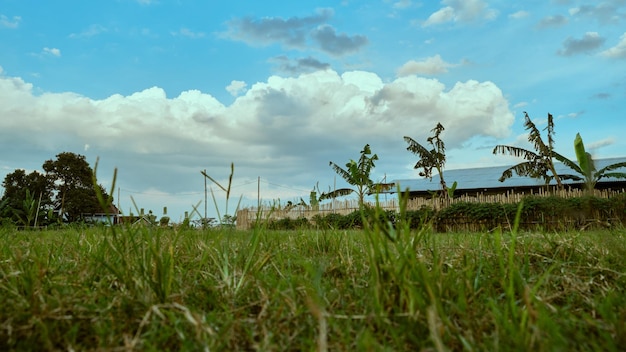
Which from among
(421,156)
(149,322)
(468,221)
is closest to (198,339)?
(149,322)

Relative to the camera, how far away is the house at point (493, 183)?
1162 inches

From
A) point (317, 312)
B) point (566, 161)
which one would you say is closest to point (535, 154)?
point (566, 161)

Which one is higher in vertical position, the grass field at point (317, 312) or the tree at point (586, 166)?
the tree at point (586, 166)

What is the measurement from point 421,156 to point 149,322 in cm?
2836

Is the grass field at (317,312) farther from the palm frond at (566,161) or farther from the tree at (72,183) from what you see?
the tree at (72,183)

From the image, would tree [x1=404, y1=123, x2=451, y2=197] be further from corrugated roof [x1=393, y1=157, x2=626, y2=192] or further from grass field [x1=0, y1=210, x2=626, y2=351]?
grass field [x1=0, y1=210, x2=626, y2=351]

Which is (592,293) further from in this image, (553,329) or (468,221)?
(468,221)

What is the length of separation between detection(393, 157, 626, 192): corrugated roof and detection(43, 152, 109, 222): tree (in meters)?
23.2

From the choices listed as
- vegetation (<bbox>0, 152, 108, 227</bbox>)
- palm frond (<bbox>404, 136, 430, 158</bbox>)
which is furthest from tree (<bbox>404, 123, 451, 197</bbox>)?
vegetation (<bbox>0, 152, 108, 227</bbox>)

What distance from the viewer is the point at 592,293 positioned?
1.64 m

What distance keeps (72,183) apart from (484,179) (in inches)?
1239

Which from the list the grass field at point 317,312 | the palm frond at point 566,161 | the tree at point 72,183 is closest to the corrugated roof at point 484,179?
the palm frond at point 566,161

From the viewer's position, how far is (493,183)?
1256 inches

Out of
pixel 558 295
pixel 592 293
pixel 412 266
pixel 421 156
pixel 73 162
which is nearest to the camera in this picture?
pixel 412 266
